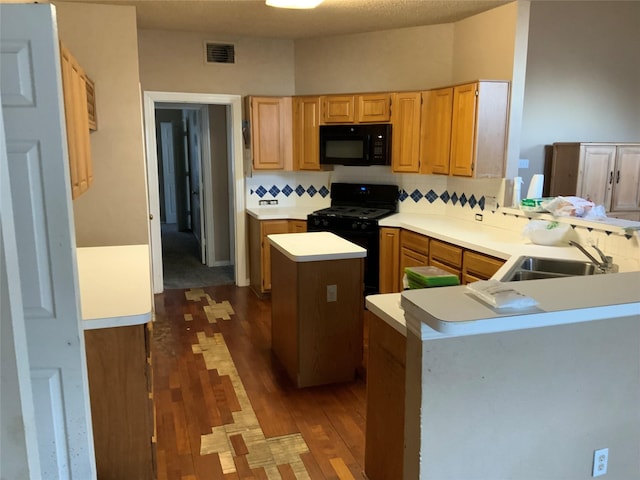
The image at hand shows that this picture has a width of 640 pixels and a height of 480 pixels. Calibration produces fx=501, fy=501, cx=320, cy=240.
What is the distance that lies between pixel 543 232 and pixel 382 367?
1956 millimetres

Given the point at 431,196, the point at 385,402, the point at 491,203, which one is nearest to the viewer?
the point at 385,402

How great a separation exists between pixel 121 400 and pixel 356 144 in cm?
352

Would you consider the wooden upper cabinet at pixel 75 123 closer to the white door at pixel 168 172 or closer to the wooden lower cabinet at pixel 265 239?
the wooden lower cabinet at pixel 265 239

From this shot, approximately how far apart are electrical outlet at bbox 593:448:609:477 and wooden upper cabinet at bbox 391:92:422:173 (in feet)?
10.7

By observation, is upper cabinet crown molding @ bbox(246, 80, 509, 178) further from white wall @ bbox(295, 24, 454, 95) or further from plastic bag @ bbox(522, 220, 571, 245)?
plastic bag @ bbox(522, 220, 571, 245)

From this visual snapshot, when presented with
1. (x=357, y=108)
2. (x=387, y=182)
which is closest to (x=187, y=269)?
(x=387, y=182)

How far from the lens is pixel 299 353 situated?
3246 mm

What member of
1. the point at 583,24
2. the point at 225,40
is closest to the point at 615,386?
the point at 225,40

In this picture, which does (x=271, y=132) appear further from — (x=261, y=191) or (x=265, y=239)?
(x=265, y=239)

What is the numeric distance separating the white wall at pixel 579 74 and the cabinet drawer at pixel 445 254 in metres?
2.89

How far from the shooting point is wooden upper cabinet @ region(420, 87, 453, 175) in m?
4.35

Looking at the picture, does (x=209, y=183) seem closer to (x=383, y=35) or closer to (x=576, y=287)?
(x=383, y=35)

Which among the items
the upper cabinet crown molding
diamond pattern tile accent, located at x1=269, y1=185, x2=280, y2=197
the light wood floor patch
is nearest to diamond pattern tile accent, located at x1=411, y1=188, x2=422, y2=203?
the upper cabinet crown molding

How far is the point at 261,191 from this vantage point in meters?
5.57
